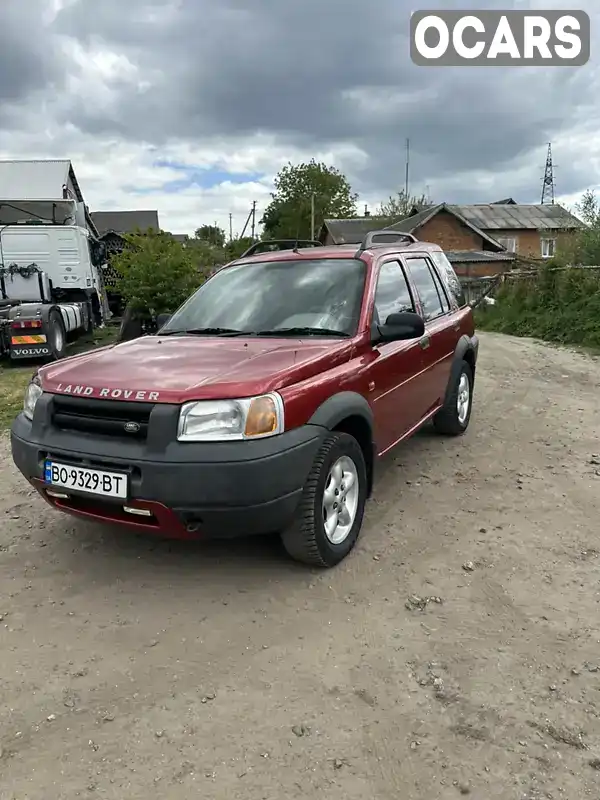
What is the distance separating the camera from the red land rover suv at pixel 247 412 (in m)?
2.94

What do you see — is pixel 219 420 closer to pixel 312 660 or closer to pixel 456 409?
pixel 312 660

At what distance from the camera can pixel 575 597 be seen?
3.26 metres

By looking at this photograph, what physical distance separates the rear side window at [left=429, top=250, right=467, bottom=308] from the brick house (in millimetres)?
35518

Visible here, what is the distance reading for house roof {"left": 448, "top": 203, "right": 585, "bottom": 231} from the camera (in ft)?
155

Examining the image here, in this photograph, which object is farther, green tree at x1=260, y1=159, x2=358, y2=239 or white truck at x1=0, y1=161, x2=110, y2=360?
green tree at x1=260, y1=159, x2=358, y2=239

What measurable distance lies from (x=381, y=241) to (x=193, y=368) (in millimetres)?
2696

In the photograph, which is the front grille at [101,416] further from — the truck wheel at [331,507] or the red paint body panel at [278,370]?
the truck wheel at [331,507]

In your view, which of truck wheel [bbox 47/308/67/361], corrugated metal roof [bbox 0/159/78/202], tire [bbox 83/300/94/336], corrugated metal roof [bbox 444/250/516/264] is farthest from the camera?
corrugated metal roof [bbox 444/250/516/264]

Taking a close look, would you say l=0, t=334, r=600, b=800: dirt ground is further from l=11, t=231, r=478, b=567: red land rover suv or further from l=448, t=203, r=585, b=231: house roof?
l=448, t=203, r=585, b=231: house roof

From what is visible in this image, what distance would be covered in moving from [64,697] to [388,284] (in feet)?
10.5

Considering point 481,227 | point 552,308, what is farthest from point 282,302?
point 481,227

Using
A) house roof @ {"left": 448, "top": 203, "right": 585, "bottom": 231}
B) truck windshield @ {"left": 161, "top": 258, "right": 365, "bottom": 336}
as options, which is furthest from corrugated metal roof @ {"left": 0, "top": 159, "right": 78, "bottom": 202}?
house roof @ {"left": 448, "top": 203, "right": 585, "bottom": 231}

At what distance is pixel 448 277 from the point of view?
612cm

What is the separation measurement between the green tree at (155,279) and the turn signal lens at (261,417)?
10602 millimetres
